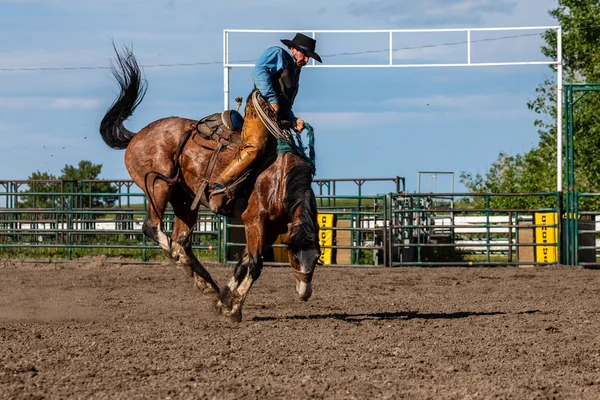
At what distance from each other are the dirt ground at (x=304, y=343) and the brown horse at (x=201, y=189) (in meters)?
0.42

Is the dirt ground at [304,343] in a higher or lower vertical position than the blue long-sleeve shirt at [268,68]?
lower

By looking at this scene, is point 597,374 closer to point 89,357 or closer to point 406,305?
point 89,357

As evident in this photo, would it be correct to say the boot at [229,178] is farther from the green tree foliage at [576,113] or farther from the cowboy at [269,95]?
the green tree foliage at [576,113]

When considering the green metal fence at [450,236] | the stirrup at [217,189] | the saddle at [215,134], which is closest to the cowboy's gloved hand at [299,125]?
the saddle at [215,134]

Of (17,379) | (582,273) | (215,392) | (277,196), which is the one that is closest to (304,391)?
(215,392)

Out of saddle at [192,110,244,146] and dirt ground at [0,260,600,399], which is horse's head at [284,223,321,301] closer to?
dirt ground at [0,260,600,399]

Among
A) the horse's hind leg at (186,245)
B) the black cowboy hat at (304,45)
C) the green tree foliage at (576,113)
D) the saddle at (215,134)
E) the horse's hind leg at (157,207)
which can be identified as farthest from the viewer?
the green tree foliage at (576,113)

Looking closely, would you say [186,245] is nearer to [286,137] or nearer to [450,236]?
[286,137]

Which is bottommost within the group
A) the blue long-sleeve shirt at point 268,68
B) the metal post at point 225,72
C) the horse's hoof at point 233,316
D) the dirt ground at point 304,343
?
the dirt ground at point 304,343

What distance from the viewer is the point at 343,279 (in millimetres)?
12219

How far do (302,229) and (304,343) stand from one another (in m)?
1.12

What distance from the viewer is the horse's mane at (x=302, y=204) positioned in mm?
6895

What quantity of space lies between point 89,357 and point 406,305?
162 inches

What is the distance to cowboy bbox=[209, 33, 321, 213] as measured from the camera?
7199mm
